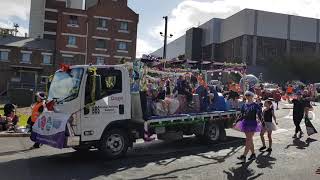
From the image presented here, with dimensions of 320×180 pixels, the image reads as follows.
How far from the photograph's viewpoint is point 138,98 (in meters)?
13.3

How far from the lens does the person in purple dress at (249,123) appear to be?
12.2 m

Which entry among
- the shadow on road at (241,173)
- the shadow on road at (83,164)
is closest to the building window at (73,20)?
the shadow on road at (83,164)

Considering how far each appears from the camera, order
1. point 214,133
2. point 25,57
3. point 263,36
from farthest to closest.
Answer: point 263,36, point 25,57, point 214,133

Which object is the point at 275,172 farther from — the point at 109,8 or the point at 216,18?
the point at 216,18

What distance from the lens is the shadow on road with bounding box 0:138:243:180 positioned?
406 inches

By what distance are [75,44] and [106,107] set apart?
57.3 meters

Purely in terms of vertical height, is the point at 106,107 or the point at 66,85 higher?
the point at 66,85

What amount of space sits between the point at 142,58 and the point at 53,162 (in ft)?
13.4

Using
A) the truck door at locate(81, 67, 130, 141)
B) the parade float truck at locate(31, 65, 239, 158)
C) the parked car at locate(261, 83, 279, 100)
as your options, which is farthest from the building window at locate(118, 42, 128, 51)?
the truck door at locate(81, 67, 130, 141)

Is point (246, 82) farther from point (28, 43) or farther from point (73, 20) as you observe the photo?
point (28, 43)

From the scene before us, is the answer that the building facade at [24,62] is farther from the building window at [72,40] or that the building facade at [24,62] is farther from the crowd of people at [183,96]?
the crowd of people at [183,96]

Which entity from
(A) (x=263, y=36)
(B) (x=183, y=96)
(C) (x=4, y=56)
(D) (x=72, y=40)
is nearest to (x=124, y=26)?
(D) (x=72, y=40)

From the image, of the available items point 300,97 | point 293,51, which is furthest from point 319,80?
point 300,97

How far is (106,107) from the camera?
1230 cm
